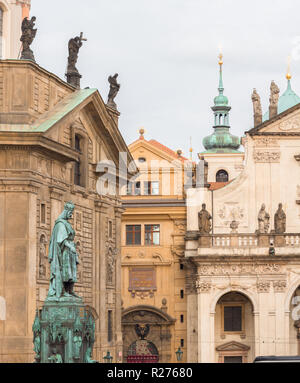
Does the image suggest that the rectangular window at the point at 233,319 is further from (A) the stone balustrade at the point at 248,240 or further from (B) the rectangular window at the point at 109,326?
(B) the rectangular window at the point at 109,326

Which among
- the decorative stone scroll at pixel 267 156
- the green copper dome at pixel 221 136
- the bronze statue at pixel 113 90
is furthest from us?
the green copper dome at pixel 221 136

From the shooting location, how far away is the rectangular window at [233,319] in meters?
67.0

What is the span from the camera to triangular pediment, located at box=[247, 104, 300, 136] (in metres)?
66.6

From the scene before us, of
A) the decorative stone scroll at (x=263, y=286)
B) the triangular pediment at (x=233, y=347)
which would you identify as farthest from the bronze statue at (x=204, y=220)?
the triangular pediment at (x=233, y=347)

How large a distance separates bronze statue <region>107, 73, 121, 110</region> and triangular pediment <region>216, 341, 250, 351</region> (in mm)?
19230

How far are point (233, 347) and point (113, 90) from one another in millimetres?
20136

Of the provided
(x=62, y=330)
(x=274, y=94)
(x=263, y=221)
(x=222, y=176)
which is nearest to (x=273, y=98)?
(x=274, y=94)

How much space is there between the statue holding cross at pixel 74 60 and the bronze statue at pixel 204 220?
18700 millimetres

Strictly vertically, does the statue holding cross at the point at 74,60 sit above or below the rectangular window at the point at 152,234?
above

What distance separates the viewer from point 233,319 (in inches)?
2640

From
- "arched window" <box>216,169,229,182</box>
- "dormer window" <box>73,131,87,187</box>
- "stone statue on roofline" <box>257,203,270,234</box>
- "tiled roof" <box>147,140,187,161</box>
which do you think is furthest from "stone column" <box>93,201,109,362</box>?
"arched window" <box>216,169,229,182</box>

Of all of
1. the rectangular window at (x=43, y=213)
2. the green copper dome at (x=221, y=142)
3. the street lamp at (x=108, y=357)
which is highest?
the green copper dome at (x=221, y=142)

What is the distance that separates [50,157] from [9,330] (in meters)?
6.91
